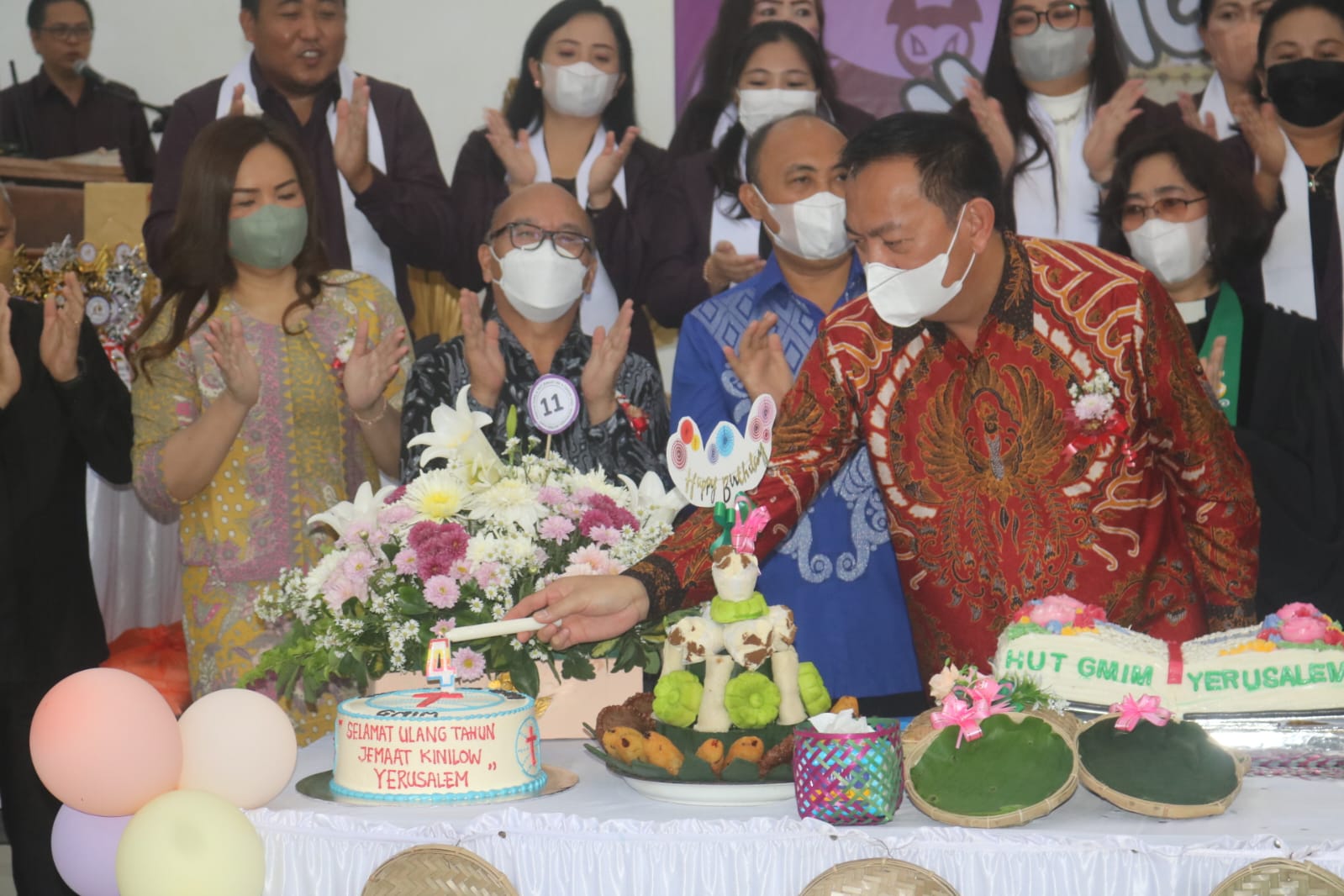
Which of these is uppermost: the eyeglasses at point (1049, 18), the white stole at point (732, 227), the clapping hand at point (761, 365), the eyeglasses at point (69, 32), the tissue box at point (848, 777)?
the eyeglasses at point (69, 32)

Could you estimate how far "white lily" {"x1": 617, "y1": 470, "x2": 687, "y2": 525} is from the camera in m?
2.45

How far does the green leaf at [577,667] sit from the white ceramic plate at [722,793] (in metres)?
0.40

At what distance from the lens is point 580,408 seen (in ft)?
11.0

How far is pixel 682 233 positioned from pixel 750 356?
44.8 inches

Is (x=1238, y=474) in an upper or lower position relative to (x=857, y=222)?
lower

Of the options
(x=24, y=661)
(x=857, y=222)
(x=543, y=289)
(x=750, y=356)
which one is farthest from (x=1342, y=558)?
(x=24, y=661)

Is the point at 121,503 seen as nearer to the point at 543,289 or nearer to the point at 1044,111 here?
the point at 543,289

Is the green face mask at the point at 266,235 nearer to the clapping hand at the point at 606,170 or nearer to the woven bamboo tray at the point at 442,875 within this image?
the clapping hand at the point at 606,170

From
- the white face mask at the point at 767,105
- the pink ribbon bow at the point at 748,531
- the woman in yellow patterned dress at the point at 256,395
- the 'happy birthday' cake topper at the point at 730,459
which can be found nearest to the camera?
the pink ribbon bow at the point at 748,531

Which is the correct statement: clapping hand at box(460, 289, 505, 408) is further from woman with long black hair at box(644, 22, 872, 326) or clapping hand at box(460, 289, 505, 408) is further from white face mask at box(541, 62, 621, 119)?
white face mask at box(541, 62, 621, 119)

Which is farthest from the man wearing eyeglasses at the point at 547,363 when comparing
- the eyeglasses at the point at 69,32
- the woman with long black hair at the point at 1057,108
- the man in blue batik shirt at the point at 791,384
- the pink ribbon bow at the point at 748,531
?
the eyeglasses at the point at 69,32

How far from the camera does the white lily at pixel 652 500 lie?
2445 mm

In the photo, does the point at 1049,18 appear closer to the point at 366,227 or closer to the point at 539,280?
the point at 539,280

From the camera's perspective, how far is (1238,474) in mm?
2451
